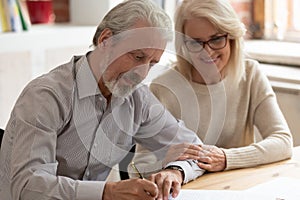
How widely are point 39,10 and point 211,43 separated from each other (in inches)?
61.3

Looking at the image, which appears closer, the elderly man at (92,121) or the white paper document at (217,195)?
the elderly man at (92,121)

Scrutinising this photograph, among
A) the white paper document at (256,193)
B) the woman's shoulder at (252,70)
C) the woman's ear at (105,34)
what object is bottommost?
the white paper document at (256,193)

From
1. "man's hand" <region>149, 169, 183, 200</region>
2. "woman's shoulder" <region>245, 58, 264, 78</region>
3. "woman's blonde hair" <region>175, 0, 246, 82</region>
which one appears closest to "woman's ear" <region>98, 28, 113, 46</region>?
"man's hand" <region>149, 169, 183, 200</region>

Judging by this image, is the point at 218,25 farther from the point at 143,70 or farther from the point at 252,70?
the point at 143,70

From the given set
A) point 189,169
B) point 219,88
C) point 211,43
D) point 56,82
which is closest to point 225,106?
point 219,88

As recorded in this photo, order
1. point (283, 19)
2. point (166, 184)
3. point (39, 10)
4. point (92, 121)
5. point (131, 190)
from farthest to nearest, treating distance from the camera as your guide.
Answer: point (283, 19) → point (39, 10) → point (92, 121) → point (166, 184) → point (131, 190)

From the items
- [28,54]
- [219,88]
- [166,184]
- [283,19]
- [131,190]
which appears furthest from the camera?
[283,19]

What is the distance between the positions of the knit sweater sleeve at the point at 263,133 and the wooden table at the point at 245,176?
28 millimetres

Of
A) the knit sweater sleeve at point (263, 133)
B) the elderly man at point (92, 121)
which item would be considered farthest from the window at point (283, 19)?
the elderly man at point (92, 121)

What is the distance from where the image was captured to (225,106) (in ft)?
8.22

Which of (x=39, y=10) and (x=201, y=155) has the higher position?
(x=39, y=10)

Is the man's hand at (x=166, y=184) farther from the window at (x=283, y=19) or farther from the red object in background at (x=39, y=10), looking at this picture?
the window at (x=283, y=19)

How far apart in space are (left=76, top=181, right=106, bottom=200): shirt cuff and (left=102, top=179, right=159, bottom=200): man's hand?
0.5 inches

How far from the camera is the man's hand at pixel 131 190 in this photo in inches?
62.5
